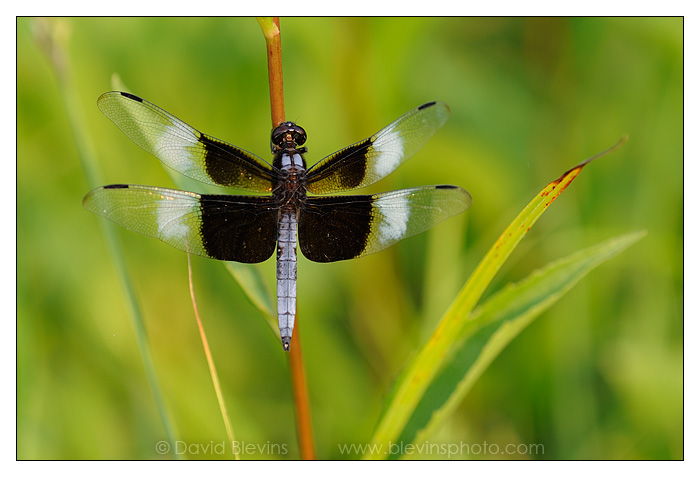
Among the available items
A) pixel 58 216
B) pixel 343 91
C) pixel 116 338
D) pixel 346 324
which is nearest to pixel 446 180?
pixel 343 91

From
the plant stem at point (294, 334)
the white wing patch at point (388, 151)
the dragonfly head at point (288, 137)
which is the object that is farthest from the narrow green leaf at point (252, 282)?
the white wing patch at point (388, 151)

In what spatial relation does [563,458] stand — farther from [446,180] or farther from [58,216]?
[58,216]

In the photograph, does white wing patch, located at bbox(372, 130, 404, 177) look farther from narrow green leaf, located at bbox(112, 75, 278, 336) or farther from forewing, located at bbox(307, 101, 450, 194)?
narrow green leaf, located at bbox(112, 75, 278, 336)

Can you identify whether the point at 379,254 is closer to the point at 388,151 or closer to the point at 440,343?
the point at 388,151

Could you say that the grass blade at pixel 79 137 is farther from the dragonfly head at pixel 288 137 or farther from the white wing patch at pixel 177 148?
the dragonfly head at pixel 288 137

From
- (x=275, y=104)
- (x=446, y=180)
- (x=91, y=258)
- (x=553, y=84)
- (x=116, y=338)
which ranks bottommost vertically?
(x=116, y=338)

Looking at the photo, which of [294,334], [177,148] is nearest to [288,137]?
[177,148]

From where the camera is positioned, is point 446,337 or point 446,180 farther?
point 446,180
